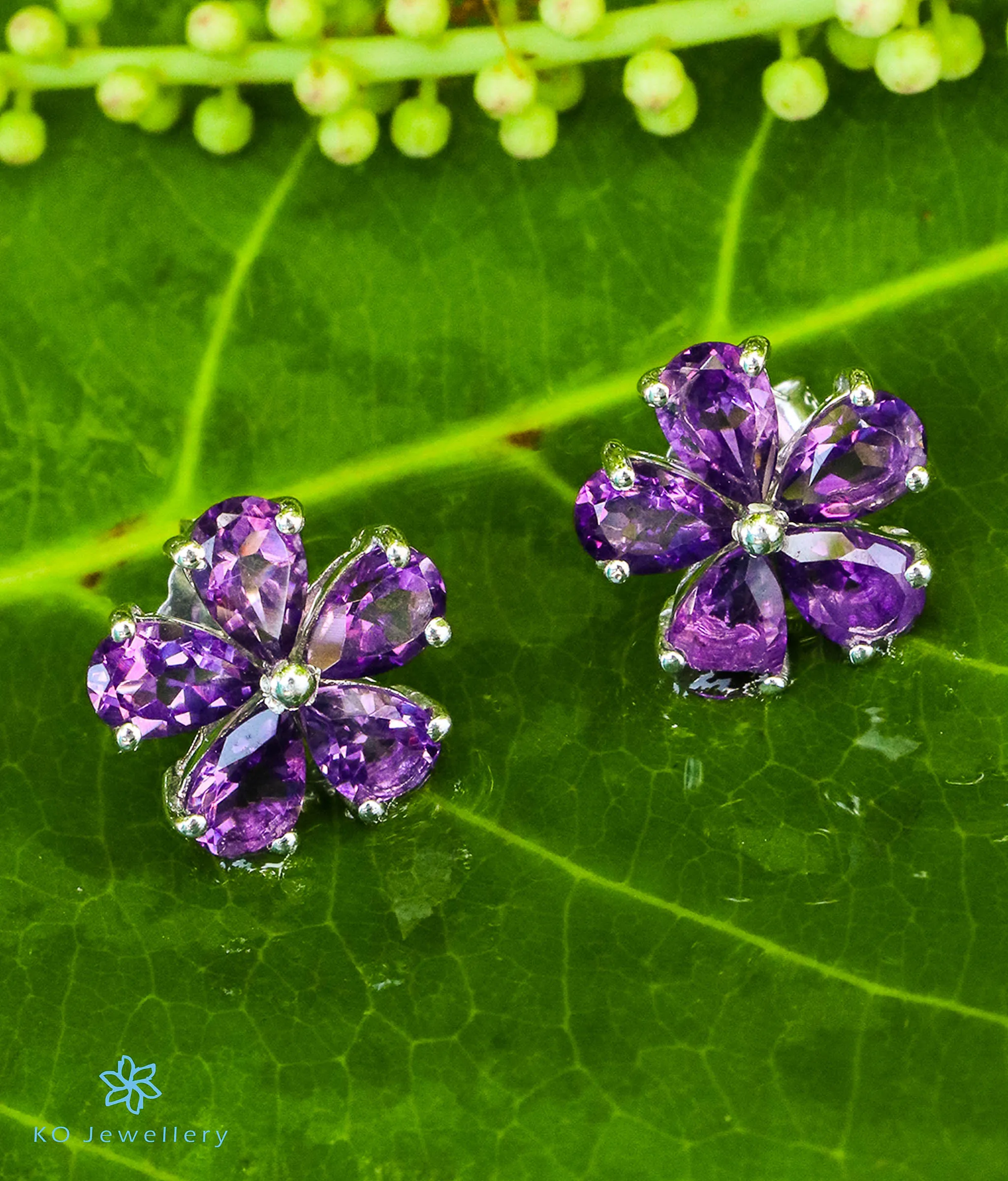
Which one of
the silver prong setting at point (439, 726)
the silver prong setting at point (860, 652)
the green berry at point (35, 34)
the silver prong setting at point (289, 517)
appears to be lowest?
the silver prong setting at point (439, 726)

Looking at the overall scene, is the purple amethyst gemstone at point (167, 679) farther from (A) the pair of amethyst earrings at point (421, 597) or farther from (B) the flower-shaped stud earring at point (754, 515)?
(B) the flower-shaped stud earring at point (754, 515)

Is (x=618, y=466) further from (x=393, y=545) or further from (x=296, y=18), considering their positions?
(x=296, y=18)

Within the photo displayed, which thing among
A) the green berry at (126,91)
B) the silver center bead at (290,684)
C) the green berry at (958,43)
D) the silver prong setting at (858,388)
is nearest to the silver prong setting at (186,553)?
the silver center bead at (290,684)

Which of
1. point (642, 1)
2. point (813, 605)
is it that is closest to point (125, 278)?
point (642, 1)

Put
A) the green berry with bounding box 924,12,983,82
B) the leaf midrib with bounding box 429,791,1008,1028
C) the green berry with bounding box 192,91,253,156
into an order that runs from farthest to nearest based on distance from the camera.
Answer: the green berry with bounding box 192,91,253,156, the green berry with bounding box 924,12,983,82, the leaf midrib with bounding box 429,791,1008,1028

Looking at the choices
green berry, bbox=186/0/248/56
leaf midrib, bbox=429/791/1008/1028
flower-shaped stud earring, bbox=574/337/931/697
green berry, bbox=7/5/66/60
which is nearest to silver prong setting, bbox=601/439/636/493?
flower-shaped stud earring, bbox=574/337/931/697

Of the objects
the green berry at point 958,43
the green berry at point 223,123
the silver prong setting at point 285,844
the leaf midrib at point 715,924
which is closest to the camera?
the leaf midrib at point 715,924

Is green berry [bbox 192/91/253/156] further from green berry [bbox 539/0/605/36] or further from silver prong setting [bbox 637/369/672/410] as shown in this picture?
silver prong setting [bbox 637/369/672/410]
